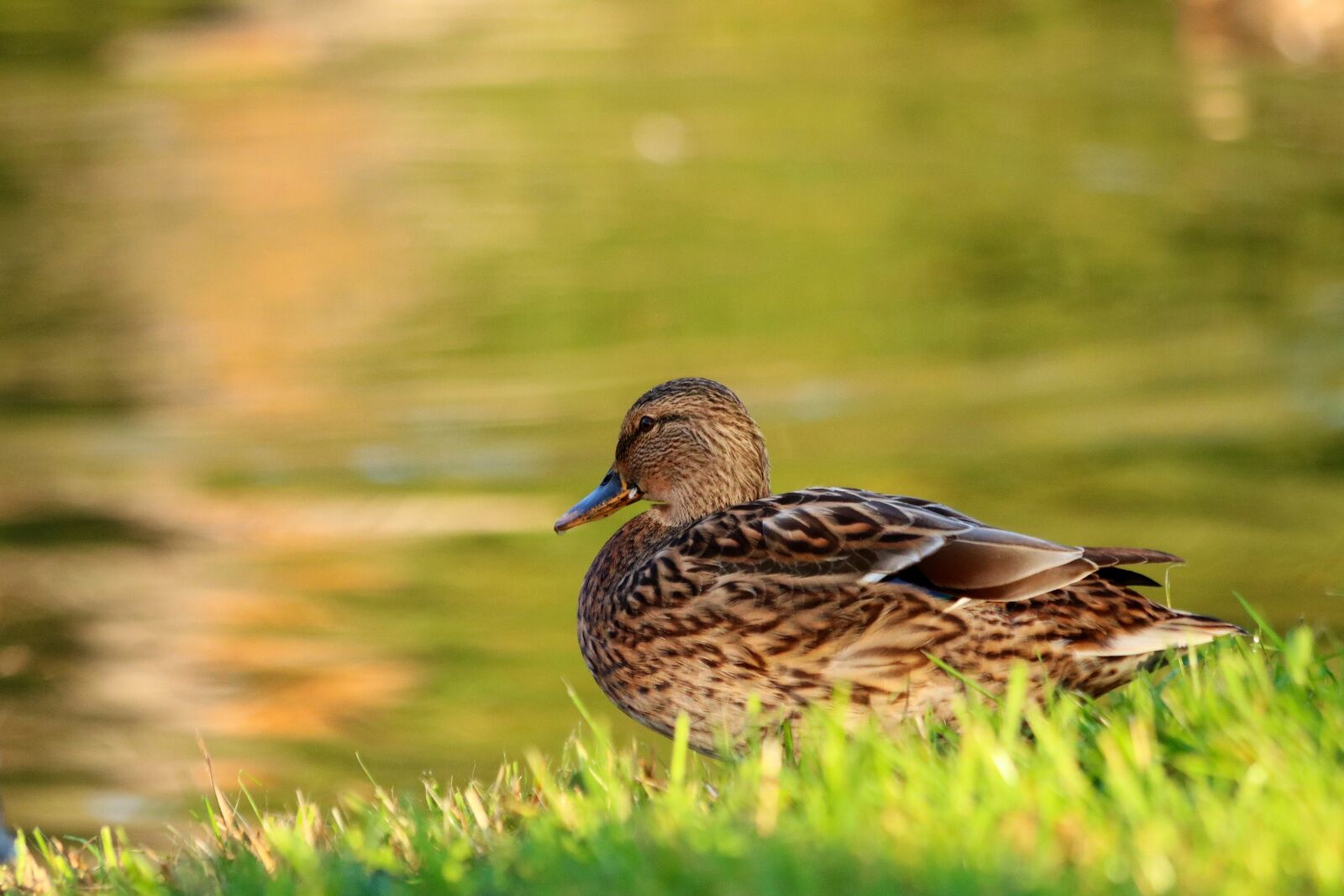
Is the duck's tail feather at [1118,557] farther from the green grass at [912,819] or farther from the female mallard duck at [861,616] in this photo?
the green grass at [912,819]

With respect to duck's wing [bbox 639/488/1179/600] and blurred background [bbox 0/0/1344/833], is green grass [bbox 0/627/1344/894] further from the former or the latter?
blurred background [bbox 0/0/1344/833]

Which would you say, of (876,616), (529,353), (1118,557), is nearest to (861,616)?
(876,616)

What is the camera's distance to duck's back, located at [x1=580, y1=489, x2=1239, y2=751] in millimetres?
3977

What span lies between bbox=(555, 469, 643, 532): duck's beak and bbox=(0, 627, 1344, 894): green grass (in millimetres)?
1057

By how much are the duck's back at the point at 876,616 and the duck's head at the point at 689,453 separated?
0.68 metres

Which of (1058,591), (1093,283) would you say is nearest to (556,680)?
(1058,591)

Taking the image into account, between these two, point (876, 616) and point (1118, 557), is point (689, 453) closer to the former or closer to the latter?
point (876, 616)

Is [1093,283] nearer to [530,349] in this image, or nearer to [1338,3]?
[530,349]

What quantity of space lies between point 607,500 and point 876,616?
1304mm

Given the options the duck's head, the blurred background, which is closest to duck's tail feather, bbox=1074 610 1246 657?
the blurred background

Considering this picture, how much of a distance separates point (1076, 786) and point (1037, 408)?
30.4 ft

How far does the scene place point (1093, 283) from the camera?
15.6 meters

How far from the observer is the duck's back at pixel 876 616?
3.98 metres

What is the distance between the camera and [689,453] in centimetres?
499
